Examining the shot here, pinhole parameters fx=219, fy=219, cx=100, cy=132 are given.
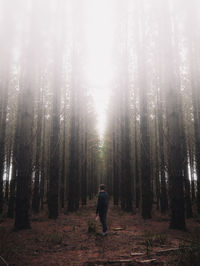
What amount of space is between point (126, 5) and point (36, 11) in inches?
302

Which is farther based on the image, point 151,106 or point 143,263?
point 151,106

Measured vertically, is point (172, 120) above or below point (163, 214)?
above

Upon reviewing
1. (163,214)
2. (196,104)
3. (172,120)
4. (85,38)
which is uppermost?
(85,38)

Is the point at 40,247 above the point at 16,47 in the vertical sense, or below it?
below

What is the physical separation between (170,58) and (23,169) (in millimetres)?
6809

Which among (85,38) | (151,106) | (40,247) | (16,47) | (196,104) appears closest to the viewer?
(40,247)

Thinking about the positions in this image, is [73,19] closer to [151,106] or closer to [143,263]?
[151,106]

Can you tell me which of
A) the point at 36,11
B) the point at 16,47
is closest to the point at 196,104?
the point at 36,11

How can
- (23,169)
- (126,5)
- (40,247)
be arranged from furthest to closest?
(126,5) < (23,169) < (40,247)

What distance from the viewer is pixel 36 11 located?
8.46 meters

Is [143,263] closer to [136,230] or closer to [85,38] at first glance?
[136,230]

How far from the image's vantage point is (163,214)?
12.2m

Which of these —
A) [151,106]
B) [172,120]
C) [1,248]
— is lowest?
[1,248]

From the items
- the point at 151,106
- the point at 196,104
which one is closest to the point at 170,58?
the point at 196,104
